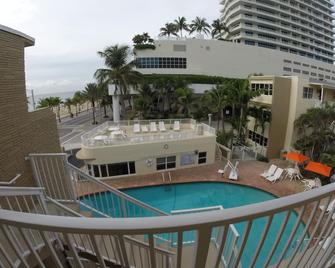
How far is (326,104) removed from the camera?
15.7 m

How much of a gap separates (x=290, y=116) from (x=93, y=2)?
16.7 metres

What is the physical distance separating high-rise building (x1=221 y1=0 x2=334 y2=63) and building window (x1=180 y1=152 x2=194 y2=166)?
46.5m

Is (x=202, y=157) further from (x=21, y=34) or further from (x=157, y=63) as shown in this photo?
(x=157, y=63)

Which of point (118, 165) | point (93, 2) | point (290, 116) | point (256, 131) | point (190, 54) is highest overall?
point (190, 54)

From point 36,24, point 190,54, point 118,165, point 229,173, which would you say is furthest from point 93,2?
point 190,54

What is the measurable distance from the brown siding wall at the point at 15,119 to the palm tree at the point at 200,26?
1986 inches

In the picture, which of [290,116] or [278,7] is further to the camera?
[278,7]

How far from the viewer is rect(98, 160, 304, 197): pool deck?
1237 centimetres

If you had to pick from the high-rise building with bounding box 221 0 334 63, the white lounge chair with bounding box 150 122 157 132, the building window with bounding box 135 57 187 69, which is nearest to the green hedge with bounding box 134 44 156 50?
the building window with bounding box 135 57 187 69

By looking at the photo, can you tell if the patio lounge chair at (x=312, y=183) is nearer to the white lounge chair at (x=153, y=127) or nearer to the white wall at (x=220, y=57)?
the white lounge chair at (x=153, y=127)

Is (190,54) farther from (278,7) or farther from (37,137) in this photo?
(278,7)

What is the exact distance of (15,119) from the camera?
4.46 meters

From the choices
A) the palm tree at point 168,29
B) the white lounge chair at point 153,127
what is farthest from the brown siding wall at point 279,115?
the palm tree at point 168,29

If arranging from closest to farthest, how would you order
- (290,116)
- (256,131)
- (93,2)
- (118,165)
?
(93,2)
(118,165)
(290,116)
(256,131)
